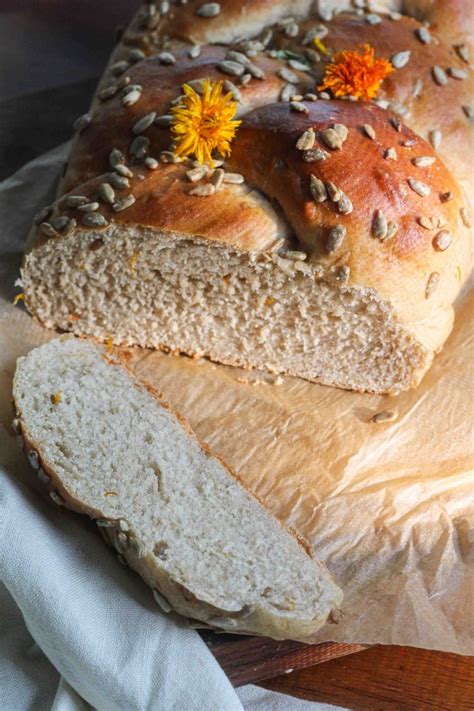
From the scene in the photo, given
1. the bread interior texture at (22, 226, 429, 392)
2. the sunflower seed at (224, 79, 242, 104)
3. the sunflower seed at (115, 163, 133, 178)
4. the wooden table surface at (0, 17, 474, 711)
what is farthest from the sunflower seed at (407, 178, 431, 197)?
the wooden table surface at (0, 17, 474, 711)

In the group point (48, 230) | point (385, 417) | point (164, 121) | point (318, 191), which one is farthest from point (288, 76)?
point (385, 417)

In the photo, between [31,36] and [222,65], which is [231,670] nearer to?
[222,65]

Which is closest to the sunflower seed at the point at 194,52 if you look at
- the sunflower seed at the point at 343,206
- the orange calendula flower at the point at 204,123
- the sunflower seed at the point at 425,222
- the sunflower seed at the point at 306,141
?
the orange calendula flower at the point at 204,123

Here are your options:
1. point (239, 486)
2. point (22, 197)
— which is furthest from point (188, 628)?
point (22, 197)

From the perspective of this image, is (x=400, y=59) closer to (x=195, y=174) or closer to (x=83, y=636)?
(x=195, y=174)

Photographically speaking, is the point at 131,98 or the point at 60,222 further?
the point at 131,98

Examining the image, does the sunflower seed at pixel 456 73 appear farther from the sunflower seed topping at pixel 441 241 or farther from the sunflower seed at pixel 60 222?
the sunflower seed at pixel 60 222

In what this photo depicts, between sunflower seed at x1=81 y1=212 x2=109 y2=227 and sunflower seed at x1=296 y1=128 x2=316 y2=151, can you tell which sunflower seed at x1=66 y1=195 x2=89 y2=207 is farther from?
sunflower seed at x1=296 y1=128 x2=316 y2=151
